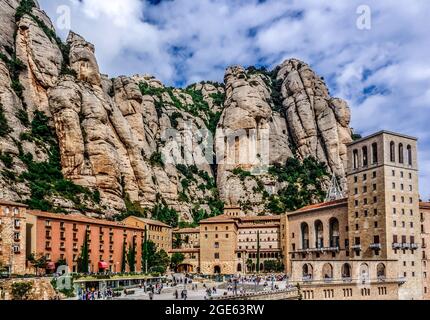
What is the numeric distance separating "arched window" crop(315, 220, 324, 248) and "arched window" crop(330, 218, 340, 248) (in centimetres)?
254

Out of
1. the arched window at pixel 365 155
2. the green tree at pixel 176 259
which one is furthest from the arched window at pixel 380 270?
the green tree at pixel 176 259

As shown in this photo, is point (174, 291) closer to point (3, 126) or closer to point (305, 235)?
point (305, 235)

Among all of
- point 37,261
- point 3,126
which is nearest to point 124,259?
point 37,261

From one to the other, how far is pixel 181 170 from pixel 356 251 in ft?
212

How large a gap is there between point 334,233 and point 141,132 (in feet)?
182

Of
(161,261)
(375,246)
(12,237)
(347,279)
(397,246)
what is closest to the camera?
(12,237)

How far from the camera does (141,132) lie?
4545 inches

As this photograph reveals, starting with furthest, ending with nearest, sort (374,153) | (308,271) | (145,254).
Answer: (145,254), (374,153), (308,271)

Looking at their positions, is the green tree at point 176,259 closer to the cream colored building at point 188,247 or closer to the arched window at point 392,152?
the cream colored building at point 188,247

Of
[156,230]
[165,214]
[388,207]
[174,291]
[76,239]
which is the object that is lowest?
[174,291]

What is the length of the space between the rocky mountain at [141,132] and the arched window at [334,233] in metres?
38.8

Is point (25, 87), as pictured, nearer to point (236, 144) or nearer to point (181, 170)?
point (181, 170)

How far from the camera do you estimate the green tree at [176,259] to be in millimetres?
88331
